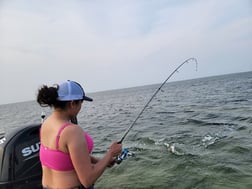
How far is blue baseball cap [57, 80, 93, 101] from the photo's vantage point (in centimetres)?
283

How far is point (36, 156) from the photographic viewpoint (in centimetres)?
504

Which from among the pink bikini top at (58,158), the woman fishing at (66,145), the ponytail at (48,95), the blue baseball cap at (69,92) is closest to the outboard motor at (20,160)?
the woman fishing at (66,145)

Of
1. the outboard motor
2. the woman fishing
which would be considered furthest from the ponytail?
the outboard motor

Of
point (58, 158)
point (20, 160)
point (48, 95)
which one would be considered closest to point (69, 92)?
point (48, 95)

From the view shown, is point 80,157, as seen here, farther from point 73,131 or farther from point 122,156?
point 122,156

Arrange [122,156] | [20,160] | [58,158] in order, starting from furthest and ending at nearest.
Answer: [20,160] → [122,156] → [58,158]

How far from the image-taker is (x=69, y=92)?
2836mm

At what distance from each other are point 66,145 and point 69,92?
20.0 inches

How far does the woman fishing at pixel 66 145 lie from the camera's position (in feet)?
8.61

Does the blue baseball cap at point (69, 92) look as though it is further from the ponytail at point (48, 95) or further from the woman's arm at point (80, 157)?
the woman's arm at point (80, 157)

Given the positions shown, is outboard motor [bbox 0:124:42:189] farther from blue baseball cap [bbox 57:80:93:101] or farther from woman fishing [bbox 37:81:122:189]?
blue baseball cap [bbox 57:80:93:101]

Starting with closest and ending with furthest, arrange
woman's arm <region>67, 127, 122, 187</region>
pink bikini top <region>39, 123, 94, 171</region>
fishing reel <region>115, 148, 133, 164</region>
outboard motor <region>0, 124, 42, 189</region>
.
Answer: woman's arm <region>67, 127, 122, 187</region> → pink bikini top <region>39, 123, 94, 171</region> → fishing reel <region>115, 148, 133, 164</region> → outboard motor <region>0, 124, 42, 189</region>

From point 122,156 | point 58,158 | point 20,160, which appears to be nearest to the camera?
point 58,158

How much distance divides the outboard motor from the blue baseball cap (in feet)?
7.97
